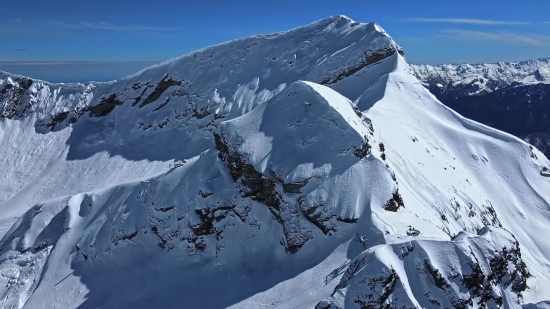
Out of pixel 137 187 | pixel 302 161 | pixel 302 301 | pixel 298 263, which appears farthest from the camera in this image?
pixel 137 187

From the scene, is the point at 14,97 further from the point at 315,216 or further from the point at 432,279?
the point at 432,279

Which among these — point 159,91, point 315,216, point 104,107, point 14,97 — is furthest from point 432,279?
point 14,97

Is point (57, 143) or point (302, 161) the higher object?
point (57, 143)

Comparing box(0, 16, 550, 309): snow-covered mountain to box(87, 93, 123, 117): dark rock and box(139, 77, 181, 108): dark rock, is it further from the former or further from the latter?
box(87, 93, 123, 117): dark rock

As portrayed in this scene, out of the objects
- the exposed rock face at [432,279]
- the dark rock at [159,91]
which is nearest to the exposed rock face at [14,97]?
the dark rock at [159,91]

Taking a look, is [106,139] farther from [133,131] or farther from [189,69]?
[189,69]

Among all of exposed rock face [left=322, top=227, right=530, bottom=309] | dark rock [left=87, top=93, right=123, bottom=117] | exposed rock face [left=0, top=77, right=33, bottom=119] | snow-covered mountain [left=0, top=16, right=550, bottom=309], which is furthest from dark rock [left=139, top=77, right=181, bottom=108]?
exposed rock face [left=322, top=227, right=530, bottom=309]

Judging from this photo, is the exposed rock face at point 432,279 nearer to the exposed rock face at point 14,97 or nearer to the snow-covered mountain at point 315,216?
the snow-covered mountain at point 315,216

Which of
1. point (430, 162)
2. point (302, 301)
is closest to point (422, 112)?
point (430, 162)
